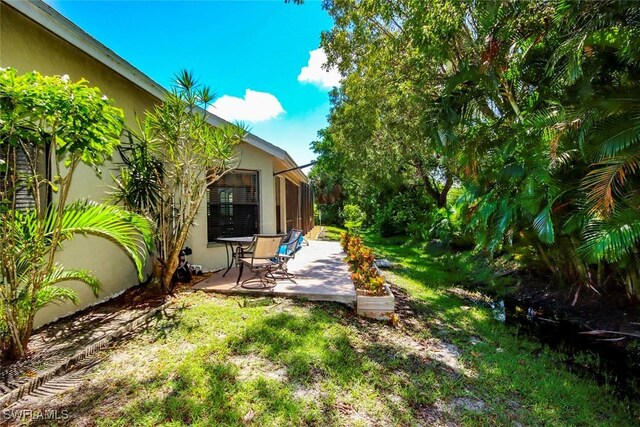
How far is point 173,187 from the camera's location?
5645 mm

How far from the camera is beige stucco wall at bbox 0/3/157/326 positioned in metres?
3.96

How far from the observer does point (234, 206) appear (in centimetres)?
840

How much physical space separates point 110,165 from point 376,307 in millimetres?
5824

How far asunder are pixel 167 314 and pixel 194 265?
8.81 feet

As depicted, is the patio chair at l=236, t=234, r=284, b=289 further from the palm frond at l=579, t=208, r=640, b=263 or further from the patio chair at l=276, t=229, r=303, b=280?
the palm frond at l=579, t=208, r=640, b=263

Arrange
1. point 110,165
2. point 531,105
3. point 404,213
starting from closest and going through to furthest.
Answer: point 110,165
point 531,105
point 404,213

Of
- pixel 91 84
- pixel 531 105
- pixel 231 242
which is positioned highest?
pixel 91 84

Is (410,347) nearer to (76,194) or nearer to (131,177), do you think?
(131,177)

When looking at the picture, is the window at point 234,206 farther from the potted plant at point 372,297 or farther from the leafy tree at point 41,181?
the leafy tree at point 41,181

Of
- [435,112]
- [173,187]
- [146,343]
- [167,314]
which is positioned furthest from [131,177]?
[435,112]

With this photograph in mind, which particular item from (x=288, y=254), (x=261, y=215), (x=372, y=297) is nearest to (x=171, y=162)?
(x=288, y=254)

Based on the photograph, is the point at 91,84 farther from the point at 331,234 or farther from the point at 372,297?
the point at 331,234

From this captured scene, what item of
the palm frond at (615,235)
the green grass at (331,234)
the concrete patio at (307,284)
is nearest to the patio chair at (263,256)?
the concrete patio at (307,284)

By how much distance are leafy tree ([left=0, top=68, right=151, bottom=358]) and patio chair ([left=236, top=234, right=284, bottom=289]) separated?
242 cm
